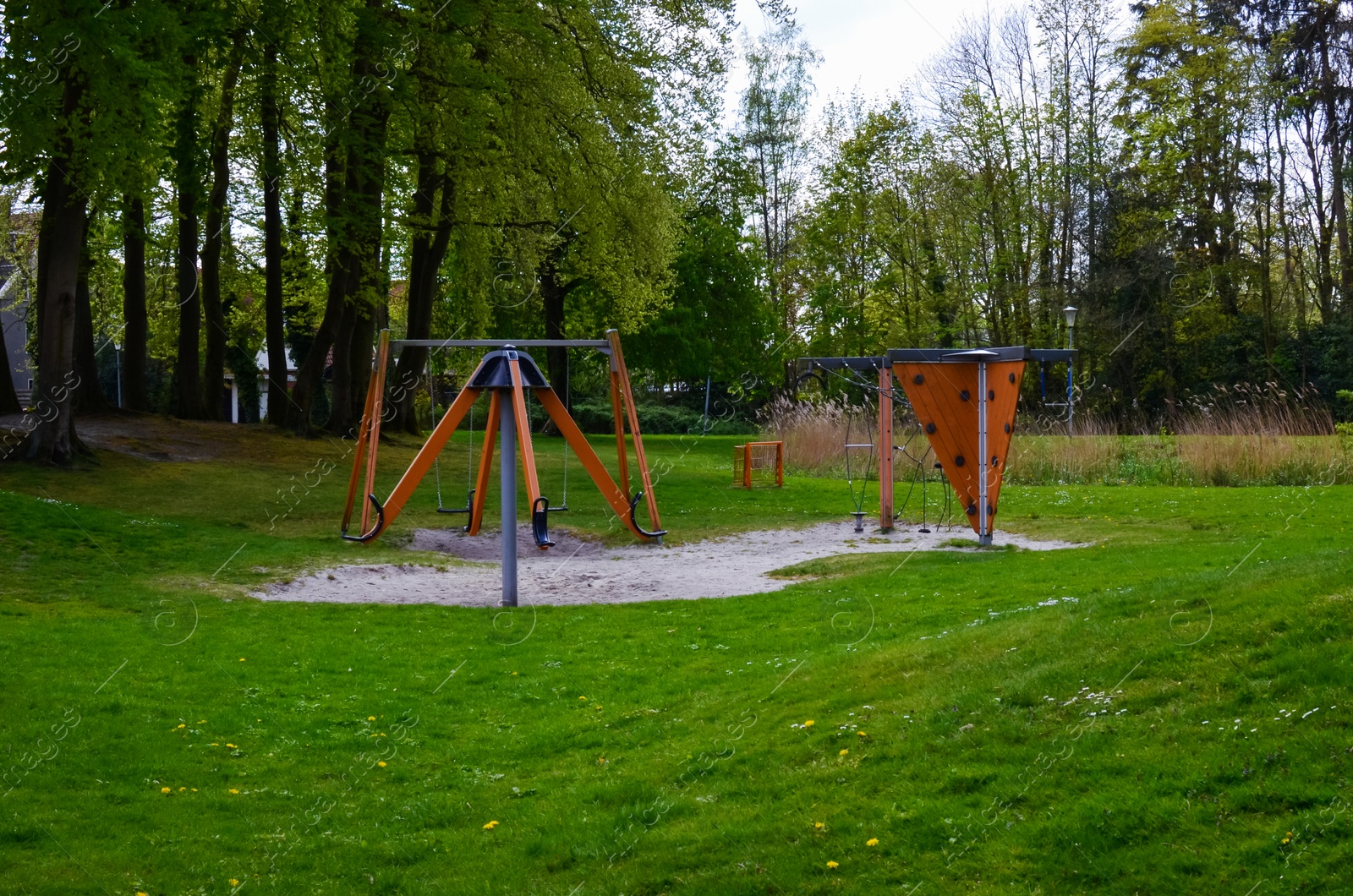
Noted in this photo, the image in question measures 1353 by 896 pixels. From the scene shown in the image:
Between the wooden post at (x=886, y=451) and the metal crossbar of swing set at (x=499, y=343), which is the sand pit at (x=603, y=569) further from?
the metal crossbar of swing set at (x=499, y=343)

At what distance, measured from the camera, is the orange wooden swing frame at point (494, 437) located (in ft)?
43.5

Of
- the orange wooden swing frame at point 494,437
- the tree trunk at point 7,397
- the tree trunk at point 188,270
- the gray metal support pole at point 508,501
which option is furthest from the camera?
the tree trunk at point 188,270

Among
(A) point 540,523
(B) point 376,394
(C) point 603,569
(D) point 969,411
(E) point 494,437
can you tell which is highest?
(B) point 376,394

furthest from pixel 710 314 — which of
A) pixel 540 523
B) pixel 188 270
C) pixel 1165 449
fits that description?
Result: pixel 540 523

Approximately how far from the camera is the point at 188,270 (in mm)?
26422

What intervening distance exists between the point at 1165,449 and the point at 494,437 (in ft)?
46.3

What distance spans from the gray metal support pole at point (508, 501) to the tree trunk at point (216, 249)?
14561 mm

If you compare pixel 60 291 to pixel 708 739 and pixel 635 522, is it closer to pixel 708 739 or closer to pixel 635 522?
→ pixel 635 522

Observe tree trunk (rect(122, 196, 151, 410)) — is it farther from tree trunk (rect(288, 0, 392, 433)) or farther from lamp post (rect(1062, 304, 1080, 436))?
lamp post (rect(1062, 304, 1080, 436))

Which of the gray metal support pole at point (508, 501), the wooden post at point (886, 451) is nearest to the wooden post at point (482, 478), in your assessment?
the gray metal support pole at point (508, 501)

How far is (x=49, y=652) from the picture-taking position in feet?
31.5

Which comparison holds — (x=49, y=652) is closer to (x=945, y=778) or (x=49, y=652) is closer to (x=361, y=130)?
(x=945, y=778)

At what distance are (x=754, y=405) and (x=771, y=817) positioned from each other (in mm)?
46495

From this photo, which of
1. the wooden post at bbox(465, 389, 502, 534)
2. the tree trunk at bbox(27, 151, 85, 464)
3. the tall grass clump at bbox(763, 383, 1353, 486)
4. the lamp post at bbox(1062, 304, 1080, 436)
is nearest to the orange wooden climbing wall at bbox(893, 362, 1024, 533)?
the wooden post at bbox(465, 389, 502, 534)
